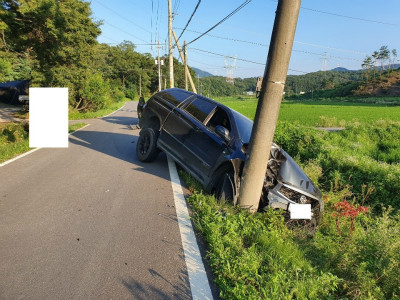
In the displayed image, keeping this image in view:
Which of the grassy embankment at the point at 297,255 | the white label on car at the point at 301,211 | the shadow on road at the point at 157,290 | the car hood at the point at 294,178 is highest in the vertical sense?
the car hood at the point at 294,178

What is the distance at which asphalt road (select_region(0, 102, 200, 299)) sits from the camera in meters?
2.51

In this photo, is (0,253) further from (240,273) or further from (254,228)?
(254,228)

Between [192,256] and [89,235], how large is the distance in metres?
1.34

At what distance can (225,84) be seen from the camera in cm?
14475

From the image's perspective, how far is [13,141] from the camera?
9.61 metres

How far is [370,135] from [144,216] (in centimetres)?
1305

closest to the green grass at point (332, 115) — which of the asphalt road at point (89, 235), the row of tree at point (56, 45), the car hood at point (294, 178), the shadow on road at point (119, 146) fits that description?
the shadow on road at point (119, 146)

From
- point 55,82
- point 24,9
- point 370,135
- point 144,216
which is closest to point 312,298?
point 144,216

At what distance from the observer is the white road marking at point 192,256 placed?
253cm

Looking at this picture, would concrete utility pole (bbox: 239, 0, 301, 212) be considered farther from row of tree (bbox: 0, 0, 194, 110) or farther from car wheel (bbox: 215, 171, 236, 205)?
row of tree (bbox: 0, 0, 194, 110)

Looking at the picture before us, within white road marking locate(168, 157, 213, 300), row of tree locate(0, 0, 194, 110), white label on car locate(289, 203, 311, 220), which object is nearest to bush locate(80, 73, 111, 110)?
row of tree locate(0, 0, 194, 110)
